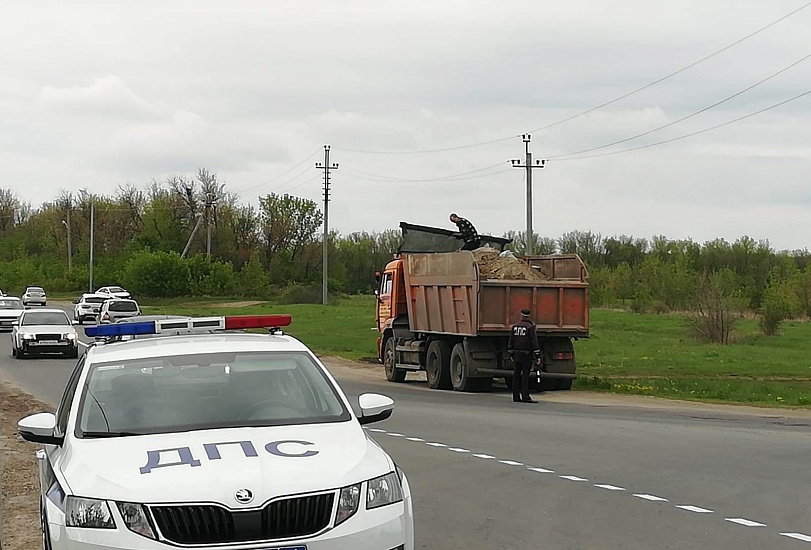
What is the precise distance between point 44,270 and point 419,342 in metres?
91.2

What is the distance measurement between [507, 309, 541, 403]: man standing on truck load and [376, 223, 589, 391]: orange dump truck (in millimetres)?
1110

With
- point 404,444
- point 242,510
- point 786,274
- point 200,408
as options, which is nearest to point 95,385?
point 200,408

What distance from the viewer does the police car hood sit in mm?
5453

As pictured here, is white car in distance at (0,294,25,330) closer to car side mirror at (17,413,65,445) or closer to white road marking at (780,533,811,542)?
car side mirror at (17,413,65,445)

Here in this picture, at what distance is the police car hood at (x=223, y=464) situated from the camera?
545 cm

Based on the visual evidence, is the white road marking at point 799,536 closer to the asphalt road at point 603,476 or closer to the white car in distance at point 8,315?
the asphalt road at point 603,476

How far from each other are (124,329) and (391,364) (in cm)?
1930

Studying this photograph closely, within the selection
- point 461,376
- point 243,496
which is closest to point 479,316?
point 461,376

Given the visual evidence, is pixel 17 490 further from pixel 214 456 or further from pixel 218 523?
pixel 218 523

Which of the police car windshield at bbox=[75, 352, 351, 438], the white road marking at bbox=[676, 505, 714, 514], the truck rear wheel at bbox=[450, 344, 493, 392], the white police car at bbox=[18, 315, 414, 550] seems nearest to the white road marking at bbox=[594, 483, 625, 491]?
the white road marking at bbox=[676, 505, 714, 514]

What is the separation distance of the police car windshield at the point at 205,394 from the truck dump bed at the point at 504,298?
1512 cm

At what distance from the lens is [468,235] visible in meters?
26.5

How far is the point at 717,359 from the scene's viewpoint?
3312 cm

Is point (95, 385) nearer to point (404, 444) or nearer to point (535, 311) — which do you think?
point (404, 444)
